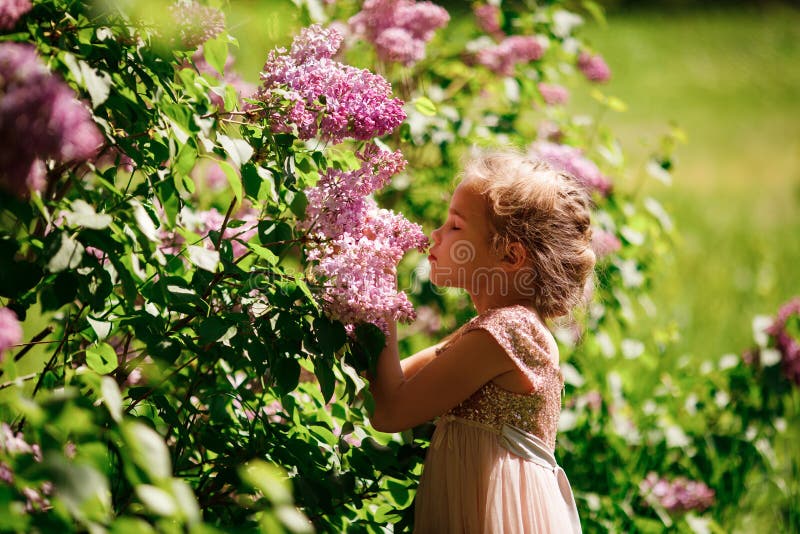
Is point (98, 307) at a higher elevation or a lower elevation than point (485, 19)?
higher

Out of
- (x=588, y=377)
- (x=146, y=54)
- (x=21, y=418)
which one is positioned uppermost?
(x=146, y=54)


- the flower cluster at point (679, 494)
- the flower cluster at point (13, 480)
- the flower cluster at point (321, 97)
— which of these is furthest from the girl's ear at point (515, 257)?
the flower cluster at point (679, 494)

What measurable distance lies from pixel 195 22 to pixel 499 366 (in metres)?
0.96

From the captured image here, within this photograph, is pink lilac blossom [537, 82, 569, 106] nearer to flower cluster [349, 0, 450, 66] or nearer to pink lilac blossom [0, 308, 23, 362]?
flower cluster [349, 0, 450, 66]

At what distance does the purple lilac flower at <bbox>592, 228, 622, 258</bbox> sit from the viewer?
108 inches

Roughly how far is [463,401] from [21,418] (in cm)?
97

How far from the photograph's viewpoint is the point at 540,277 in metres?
2.01

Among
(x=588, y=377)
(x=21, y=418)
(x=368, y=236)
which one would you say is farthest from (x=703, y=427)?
(x=21, y=418)

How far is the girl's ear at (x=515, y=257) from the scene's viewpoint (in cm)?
199

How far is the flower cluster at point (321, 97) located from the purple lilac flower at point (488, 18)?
180 centimetres

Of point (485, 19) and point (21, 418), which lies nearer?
point (21, 418)

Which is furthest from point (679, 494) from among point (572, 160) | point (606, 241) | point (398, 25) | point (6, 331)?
point (6, 331)

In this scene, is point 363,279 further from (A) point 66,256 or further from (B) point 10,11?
(B) point 10,11

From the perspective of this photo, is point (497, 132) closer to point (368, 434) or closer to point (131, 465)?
point (368, 434)
